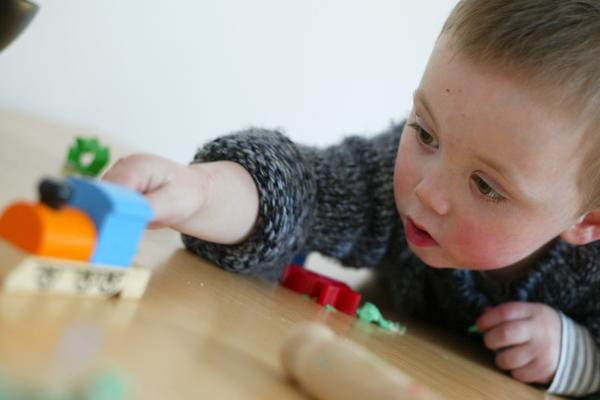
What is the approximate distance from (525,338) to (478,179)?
257mm

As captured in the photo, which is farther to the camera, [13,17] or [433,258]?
[433,258]

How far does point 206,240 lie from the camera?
637 mm

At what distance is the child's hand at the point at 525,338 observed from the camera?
31.3 inches

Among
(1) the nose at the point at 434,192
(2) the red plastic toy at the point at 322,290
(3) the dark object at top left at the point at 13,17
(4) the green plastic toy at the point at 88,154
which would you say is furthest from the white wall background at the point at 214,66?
(1) the nose at the point at 434,192

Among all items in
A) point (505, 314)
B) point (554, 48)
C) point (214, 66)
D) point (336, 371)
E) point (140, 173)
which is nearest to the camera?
point (336, 371)

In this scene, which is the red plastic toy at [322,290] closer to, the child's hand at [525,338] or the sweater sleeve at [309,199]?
the sweater sleeve at [309,199]

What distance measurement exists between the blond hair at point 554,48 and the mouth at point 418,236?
0.58ft

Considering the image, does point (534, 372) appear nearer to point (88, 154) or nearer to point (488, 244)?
point (488, 244)

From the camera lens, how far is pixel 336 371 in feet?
1.08

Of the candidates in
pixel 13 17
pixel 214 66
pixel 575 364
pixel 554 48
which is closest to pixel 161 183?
pixel 13 17

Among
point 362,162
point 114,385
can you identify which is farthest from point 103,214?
point 362,162

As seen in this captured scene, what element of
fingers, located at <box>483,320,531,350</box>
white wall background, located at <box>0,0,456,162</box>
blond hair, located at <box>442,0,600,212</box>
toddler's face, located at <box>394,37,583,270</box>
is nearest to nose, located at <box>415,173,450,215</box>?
toddler's face, located at <box>394,37,583,270</box>

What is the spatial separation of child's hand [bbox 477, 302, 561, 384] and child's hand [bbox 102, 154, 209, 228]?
17.3 inches

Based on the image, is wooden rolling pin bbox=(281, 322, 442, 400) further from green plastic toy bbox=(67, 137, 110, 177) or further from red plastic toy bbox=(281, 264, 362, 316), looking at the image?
green plastic toy bbox=(67, 137, 110, 177)
